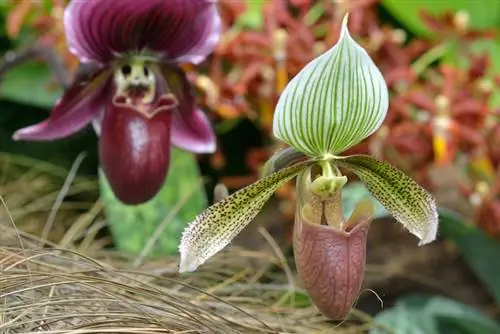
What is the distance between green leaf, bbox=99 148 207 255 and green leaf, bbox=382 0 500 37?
0.37 metres

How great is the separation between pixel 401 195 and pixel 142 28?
29cm

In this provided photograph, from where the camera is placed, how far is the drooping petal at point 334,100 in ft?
1.87

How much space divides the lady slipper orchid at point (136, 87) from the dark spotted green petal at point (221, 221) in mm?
138

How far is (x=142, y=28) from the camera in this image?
0.79 metres

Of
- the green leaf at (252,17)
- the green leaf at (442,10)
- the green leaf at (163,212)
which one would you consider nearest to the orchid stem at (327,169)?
the green leaf at (163,212)

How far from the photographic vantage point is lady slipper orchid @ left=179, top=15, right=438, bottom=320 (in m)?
0.58

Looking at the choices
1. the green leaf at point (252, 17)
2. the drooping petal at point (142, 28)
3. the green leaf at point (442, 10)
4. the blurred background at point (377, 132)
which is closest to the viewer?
the drooping petal at point (142, 28)

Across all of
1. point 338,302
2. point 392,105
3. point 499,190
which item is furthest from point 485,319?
point 338,302

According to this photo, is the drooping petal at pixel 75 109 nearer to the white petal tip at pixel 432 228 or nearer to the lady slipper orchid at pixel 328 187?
the lady slipper orchid at pixel 328 187

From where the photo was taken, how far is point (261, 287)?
843 mm

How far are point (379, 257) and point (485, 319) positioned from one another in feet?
0.62

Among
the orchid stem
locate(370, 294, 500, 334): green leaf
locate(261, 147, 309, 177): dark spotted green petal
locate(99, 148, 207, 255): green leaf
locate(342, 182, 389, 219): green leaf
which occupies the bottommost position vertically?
locate(370, 294, 500, 334): green leaf

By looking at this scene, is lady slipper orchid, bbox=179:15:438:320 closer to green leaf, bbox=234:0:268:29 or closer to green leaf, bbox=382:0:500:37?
green leaf, bbox=234:0:268:29

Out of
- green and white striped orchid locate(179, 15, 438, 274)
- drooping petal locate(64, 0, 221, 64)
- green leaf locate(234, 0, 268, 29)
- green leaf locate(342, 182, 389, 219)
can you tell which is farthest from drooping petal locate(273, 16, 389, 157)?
green leaf locate(234, 0, 268, 29)
